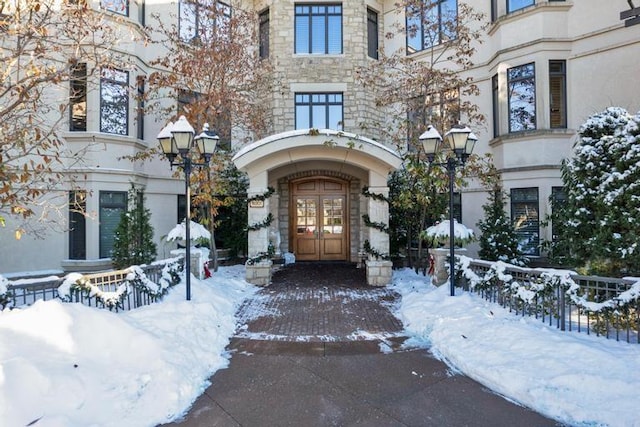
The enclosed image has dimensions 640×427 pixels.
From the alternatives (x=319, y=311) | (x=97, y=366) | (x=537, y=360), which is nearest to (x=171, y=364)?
(x=97, y=366)

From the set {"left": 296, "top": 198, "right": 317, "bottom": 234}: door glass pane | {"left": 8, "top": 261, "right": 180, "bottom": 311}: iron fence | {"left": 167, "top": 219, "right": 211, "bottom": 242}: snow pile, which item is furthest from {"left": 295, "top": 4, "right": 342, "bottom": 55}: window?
{"left": 8, "top": 261, "right": 180, "bottom": 311}: iron fence

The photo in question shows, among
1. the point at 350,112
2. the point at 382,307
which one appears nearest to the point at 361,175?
the point at 350,112

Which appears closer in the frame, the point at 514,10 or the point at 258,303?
the point at 258,303

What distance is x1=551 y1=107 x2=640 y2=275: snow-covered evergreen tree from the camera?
5.55 metres

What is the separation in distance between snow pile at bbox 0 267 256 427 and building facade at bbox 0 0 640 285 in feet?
15.9

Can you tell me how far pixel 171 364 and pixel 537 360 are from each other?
439 cm

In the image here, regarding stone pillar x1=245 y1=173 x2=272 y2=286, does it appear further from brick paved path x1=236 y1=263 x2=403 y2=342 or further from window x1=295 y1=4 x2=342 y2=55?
window x1=295 y1=4 x2=342 y2=55

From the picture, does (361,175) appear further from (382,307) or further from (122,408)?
(122,408)

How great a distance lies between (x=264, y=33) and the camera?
45.3 ft

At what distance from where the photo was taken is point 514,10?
35.8 ft

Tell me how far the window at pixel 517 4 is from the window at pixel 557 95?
193cm

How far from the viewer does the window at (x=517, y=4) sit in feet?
35.3

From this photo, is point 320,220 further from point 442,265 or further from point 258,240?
point 442,265

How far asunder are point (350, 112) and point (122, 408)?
11.5 meters
